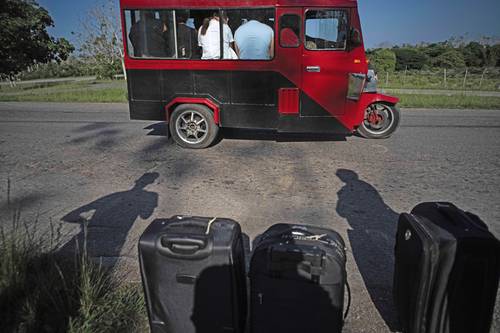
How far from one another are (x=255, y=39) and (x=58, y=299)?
5012mm

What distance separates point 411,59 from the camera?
41250mm

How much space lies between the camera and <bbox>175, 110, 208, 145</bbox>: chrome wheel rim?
6.45 metres

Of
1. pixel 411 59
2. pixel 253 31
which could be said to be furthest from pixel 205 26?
pixel 411 59

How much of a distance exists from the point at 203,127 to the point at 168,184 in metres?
2.08

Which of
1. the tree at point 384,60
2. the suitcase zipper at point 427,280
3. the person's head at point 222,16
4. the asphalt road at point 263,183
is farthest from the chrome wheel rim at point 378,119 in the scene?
the tree at point 384,60

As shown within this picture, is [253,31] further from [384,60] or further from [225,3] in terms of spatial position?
[384,60]

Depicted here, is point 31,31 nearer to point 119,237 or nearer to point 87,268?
point 119,237

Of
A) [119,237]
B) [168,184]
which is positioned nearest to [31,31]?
[168,184]

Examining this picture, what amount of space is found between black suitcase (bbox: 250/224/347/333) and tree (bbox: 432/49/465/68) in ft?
142

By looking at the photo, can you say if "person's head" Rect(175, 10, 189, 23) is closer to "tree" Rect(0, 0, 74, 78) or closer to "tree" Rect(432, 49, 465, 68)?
"tree" Rect(0, 0, 74, 78)

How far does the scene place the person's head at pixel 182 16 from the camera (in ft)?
19.8

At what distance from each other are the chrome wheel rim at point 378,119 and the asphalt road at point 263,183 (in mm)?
440

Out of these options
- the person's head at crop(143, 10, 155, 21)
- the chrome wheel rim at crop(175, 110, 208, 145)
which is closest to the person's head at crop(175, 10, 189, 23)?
the person's head at crop(143, 10, 155, 21)

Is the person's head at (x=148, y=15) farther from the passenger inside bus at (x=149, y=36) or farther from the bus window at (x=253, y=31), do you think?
the bus window at (x=253, y=31)
